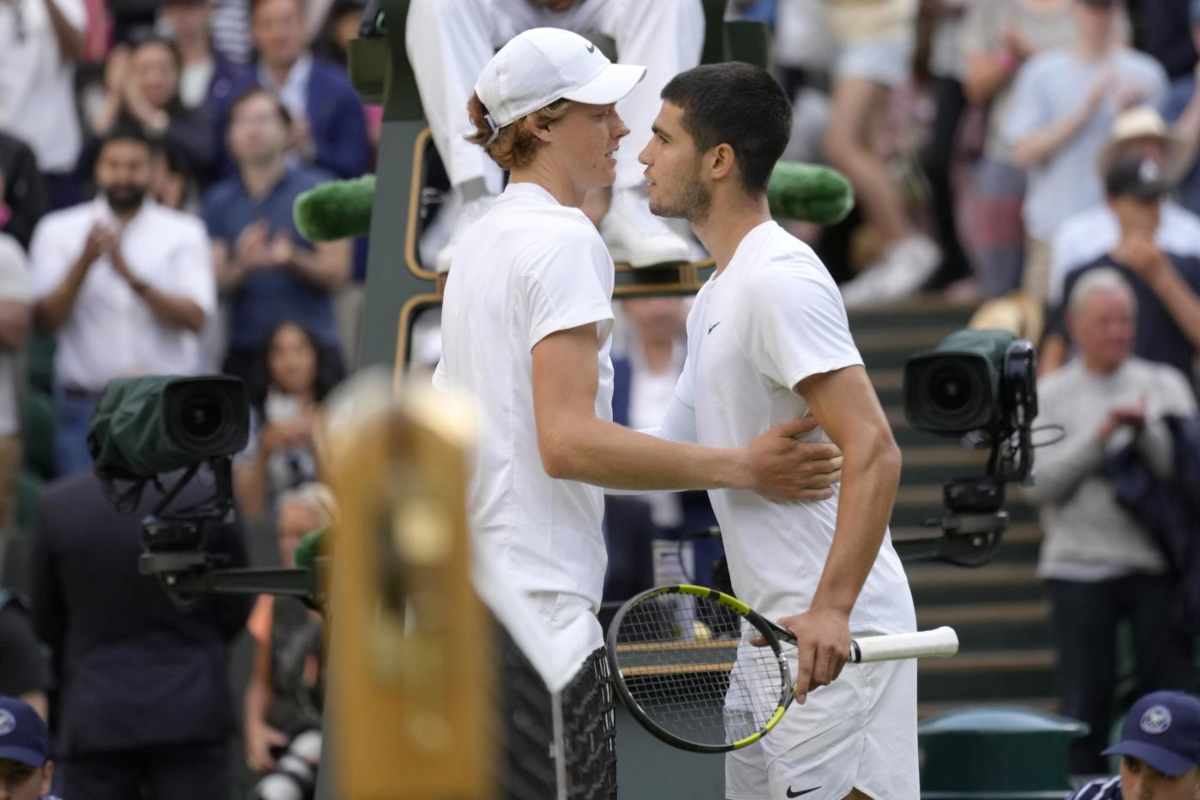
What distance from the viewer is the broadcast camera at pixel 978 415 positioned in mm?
6191

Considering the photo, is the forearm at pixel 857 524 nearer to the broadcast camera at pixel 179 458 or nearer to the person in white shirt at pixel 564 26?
the person in white shirt at pixel 564 26

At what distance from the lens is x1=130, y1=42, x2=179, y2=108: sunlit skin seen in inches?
447

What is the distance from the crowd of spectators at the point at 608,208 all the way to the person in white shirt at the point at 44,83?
14 millimetres

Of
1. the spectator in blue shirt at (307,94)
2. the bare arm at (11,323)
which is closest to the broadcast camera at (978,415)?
the bare arm at (11,323)

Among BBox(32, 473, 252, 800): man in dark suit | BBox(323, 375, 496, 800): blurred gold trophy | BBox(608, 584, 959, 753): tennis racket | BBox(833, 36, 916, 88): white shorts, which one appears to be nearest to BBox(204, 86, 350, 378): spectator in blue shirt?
BBox(32, 473, 252, 800): man in dark suit

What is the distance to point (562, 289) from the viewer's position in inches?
154

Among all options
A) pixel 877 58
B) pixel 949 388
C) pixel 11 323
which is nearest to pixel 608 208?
pixel 949 388

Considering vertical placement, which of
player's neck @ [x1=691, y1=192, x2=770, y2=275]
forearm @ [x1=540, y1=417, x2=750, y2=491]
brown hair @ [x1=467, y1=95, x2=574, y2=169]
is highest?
brown hair @ [x1=467, y1=95, x2=574, y2=169]

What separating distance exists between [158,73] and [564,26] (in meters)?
5.52

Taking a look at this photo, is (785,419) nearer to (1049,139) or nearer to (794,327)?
(794,327)

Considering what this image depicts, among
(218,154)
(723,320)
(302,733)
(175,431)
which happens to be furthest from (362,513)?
(218,154)

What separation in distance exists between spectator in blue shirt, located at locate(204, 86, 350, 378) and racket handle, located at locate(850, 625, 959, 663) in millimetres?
6229

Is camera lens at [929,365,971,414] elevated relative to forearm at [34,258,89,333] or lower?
lower

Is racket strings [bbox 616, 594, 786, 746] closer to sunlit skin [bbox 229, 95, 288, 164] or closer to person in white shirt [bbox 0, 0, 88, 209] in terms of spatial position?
sunlit skin [bbox 229, 95, 288, 164]
